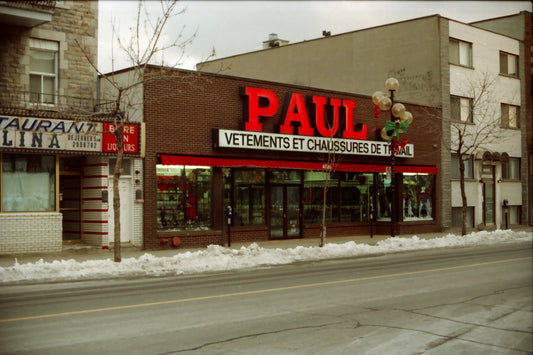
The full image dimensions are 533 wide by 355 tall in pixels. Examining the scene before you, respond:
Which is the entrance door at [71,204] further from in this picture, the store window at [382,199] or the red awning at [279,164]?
the store window at [382,199]

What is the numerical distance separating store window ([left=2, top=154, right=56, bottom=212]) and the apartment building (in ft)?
46.5

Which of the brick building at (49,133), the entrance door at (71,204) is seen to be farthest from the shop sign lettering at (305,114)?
the entrance door at (71,204)

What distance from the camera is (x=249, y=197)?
2328 centimetres

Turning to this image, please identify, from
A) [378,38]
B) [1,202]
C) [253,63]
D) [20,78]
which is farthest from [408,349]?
[253,63]

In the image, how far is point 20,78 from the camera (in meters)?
17.9

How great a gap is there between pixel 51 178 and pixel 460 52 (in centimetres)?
2378

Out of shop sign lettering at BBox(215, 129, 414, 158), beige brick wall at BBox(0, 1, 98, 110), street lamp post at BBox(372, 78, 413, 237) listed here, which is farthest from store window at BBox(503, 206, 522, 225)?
beige brick wall at BBox(0, 1, 98, 110)

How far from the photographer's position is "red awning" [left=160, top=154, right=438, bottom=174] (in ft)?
67.2

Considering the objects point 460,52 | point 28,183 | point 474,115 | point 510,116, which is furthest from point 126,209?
point 510,116

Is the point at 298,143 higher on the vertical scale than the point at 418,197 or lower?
higher

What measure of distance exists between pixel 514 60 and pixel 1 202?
1248 inches

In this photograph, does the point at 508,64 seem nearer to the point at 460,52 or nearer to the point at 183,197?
the point at 460,52

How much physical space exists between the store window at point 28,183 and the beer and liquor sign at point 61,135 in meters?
0.89

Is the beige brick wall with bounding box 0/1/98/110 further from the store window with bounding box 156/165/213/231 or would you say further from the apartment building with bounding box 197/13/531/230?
the apartment building with bounding box 197/13/531/230
